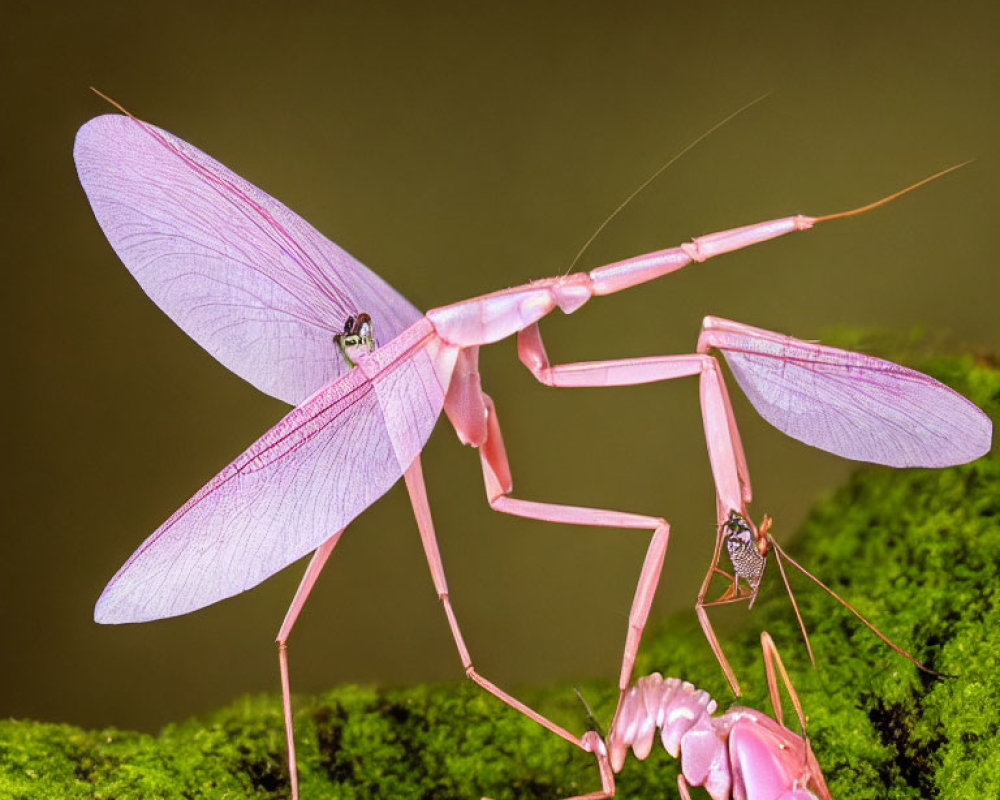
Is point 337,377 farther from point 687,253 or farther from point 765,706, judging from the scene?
point 765,706

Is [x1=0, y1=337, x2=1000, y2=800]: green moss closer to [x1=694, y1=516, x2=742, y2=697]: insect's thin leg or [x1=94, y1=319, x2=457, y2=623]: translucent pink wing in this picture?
[x1=694, y1=516, x2=742, y2=697]: insect's thin leg

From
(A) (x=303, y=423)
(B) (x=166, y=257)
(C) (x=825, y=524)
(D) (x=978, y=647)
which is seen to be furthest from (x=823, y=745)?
(B) (x=166, y=257)

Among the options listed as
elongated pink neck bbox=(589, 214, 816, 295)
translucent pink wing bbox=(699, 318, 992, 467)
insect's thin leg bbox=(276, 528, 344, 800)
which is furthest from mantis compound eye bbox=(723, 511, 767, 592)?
insect's thin leg bbox=(276, 528, 344, 800)

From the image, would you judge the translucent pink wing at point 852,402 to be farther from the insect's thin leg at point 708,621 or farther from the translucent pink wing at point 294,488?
the translucent pink wing at point 294,488

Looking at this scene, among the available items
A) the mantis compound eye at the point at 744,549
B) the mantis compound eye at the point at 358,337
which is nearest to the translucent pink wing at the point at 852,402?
the mantis compound eye at the point at 744,549

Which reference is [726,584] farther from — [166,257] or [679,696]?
[166,257]

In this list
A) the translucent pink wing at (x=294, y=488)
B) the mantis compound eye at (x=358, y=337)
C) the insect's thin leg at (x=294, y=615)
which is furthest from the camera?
the mantis compound eye at (x=358, y=337)

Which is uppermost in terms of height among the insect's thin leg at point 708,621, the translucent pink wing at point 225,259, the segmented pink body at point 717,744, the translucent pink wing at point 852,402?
the translucent pink wing at point 225,259
